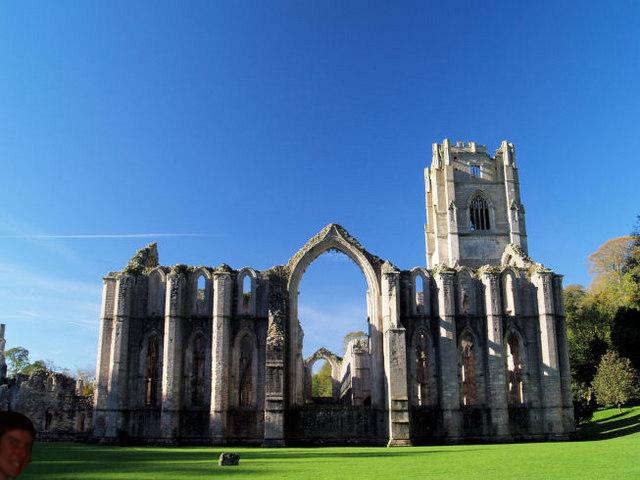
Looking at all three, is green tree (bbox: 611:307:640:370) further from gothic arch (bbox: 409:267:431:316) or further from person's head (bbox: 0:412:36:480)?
person's head (bbox: 0:412:36:480)

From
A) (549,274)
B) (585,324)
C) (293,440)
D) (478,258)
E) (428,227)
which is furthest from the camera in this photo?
(428,227)

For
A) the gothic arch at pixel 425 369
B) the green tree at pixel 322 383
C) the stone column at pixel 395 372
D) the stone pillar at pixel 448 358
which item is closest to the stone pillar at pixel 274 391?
the stone column at pixel 395 372

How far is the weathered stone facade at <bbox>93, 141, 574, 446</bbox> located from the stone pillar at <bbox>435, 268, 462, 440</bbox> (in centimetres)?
5

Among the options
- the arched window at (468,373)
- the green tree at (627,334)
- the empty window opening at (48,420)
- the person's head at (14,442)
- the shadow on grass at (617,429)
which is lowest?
the shadow on grass at (617,429)

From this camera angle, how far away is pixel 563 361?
32.4 meters

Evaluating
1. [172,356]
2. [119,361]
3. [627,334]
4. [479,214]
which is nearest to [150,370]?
[119,361]

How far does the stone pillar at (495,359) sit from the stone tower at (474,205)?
2861 cm

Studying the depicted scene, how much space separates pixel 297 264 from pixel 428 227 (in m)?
39.9

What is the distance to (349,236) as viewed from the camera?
3412cm

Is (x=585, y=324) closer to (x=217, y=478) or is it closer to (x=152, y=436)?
(x=152, y=436)

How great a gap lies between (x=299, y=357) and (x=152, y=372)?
8.05m

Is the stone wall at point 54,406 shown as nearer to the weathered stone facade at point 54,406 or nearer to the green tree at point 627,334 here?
the weathered stone facade at point 54,406

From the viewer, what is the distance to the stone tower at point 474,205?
62.6 metres

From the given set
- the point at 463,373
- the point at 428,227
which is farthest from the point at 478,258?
the point at 463,373
